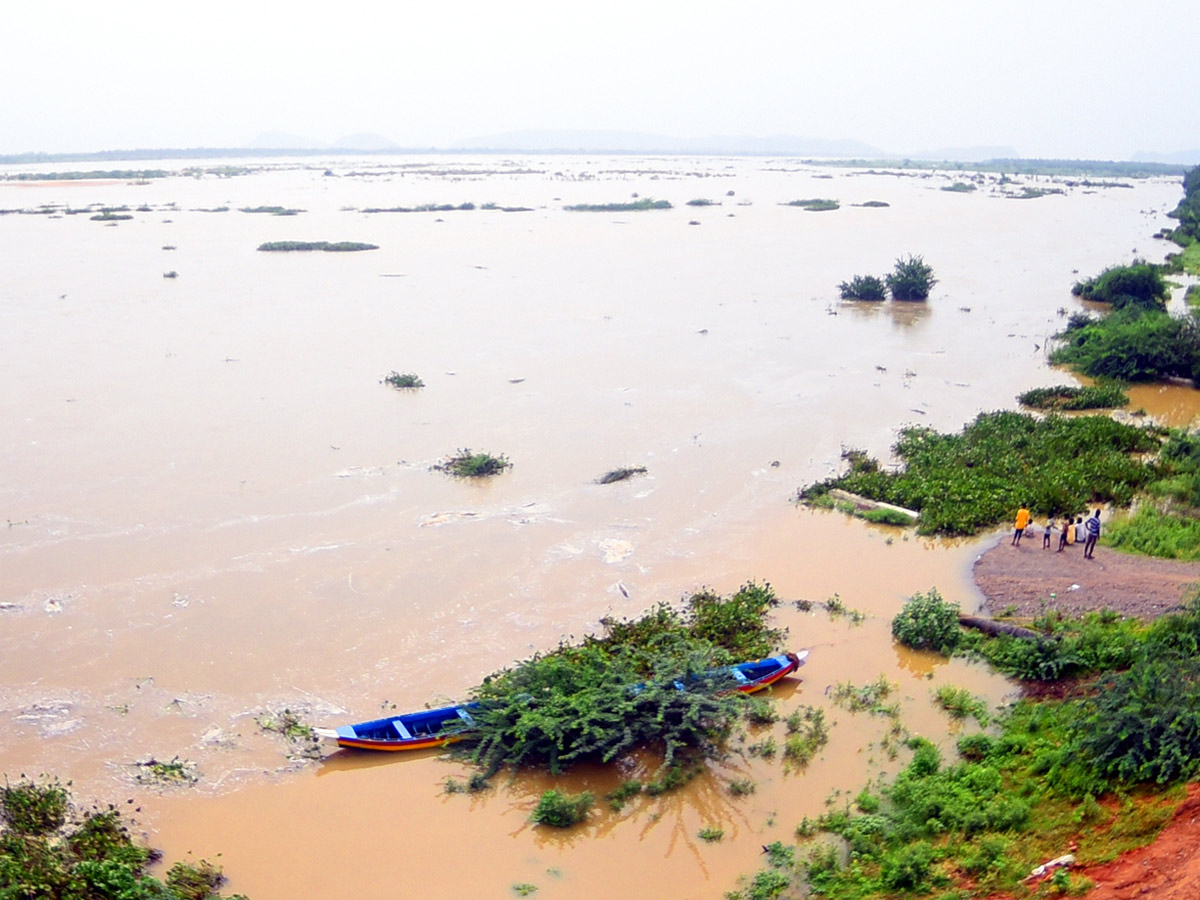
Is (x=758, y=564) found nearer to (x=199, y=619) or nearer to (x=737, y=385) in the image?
(x=199, y=619)

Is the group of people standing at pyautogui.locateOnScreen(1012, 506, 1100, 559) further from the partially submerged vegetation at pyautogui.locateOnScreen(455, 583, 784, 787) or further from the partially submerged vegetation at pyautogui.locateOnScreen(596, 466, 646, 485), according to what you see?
the partially submerged vegetation at pyautogui.locateOnScreen(596, 466, 646, 485)

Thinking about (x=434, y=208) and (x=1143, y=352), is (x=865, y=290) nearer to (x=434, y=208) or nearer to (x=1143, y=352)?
(x=1143, y=352)

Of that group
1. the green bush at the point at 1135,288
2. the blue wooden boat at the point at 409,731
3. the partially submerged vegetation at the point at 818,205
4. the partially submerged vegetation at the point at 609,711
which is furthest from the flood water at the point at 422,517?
the partially submerged vegetation at the point at 818,205

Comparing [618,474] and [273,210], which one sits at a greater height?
[273,210]

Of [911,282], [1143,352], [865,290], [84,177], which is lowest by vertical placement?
[1143,352]

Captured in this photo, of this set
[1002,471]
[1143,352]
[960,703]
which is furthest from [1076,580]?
[1143,352]

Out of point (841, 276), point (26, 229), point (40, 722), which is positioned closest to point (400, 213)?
point (26, 229)
